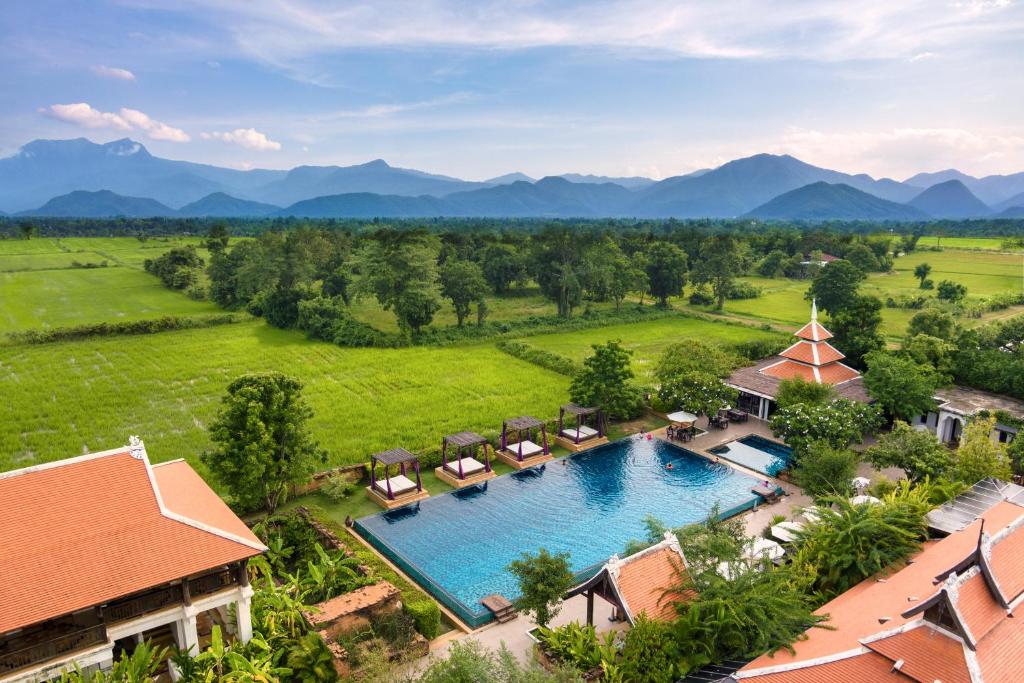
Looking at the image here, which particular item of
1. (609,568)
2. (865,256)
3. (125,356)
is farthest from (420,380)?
(865,256)

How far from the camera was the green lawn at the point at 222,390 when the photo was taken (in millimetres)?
28453

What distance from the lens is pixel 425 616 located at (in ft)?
51.5

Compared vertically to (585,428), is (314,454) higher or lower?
higher

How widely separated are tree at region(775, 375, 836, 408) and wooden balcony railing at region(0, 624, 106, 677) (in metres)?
24.9

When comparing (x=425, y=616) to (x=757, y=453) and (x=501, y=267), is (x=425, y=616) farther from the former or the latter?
(x=501, y=267)

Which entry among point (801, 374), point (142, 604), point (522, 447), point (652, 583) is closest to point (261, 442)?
point (142, 604)

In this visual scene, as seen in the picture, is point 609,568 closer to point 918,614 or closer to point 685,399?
point 918,614

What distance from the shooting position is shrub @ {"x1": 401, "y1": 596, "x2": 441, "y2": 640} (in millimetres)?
15672

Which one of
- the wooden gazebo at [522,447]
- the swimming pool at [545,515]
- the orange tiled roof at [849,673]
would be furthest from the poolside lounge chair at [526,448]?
the orange tiled roof at [849,673]

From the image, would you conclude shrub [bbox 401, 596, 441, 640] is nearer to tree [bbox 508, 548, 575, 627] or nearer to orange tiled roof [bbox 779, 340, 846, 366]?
tree [bbox 508, 548, 575, 627]

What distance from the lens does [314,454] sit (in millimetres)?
21625

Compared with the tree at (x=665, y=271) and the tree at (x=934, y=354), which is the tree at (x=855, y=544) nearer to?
the tree at (x=934, y=354)

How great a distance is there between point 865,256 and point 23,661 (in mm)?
83340

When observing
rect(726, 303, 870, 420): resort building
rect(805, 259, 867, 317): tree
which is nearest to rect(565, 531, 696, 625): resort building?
rect(726, 303, 870, 420): resort building
